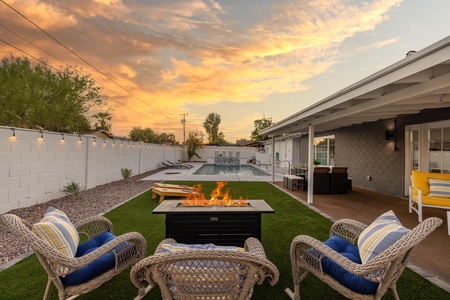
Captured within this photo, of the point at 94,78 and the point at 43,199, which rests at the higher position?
the point at 94,78

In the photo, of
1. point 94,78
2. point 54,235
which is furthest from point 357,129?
point 94,78

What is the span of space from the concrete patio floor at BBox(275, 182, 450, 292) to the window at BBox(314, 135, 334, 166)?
172 inches

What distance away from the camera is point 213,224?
3361 mm

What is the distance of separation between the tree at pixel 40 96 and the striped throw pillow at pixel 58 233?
47.1 ft

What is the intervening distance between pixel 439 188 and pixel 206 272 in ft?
20.2

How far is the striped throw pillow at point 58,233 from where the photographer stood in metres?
2.09

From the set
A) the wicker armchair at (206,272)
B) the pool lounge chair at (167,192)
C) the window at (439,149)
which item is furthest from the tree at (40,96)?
the window at (439,149)

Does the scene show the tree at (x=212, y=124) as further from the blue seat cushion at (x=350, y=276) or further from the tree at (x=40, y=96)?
the blue seat cushion at (x=350, y=276)

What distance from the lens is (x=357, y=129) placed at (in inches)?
413

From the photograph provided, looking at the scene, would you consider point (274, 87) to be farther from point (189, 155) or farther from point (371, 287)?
point (189, 155)

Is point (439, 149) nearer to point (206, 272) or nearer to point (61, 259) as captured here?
point (206, 272)

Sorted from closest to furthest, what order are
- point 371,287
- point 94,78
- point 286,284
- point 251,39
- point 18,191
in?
point 371,287
point 286,284
point 18,191
point 251,39
point 94,78

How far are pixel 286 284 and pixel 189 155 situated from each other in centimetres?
2787

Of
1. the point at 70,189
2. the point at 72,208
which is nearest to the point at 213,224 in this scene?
the point at 72,208
